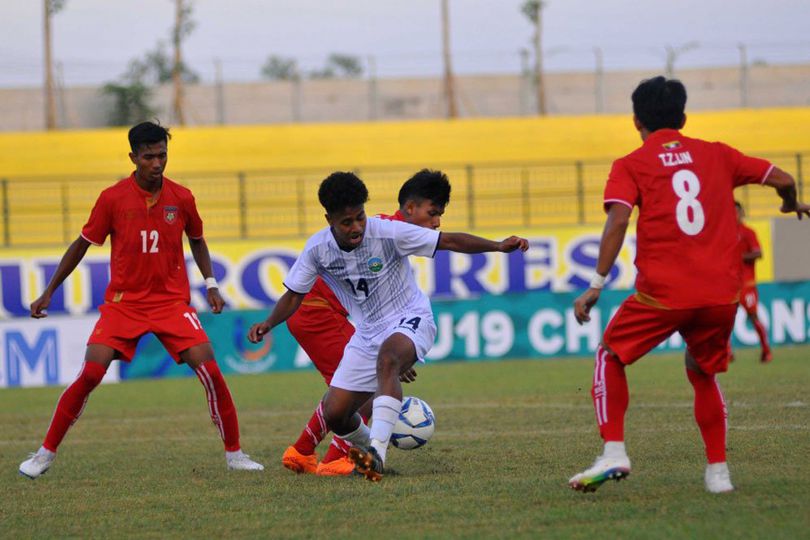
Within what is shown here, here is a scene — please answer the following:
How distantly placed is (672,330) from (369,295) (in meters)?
2.19

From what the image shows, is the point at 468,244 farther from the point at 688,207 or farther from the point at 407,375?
the point at 688,207

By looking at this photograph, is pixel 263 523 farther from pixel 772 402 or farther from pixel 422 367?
pixel 422 367

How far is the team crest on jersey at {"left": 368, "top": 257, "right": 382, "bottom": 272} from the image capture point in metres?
7.56

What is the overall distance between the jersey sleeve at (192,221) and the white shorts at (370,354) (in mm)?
1639

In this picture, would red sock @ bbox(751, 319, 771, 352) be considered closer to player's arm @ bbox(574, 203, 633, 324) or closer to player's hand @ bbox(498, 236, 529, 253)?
player's hand @ bbox(498, 236, 529, 253)

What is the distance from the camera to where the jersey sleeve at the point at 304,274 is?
7.61 meters

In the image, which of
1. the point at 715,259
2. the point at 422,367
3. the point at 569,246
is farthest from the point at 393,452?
the point at 569,246

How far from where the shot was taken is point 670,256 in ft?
20.1

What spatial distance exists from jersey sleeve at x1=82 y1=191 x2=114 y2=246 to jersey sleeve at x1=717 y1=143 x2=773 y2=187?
162 inches

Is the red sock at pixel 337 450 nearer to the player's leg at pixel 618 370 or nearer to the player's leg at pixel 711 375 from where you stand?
the player's leg at pixel 618 370

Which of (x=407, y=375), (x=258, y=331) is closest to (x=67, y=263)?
(x=258, y=331)

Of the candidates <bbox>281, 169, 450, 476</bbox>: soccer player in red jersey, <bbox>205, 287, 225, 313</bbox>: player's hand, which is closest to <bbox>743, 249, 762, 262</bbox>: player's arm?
<bbox>281, 169, 450, 476</bbox>: soccer player in red jersey

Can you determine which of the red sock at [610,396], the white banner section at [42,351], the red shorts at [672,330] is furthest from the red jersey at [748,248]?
the red sock at [610,396]

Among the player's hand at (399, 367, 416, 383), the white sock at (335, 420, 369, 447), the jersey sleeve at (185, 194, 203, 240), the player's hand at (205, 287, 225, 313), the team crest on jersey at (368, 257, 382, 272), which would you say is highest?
the jersey sleeve at (185, 194, 203, 240)
